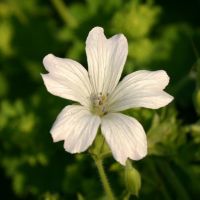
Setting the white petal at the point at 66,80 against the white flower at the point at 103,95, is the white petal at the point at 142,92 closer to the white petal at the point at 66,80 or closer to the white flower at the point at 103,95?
the white flower at the point at 103,95

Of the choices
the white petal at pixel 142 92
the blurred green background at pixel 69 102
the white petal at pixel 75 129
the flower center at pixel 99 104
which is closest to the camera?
the white petal at pixel 75 129

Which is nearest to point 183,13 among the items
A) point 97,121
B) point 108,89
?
point 108,89

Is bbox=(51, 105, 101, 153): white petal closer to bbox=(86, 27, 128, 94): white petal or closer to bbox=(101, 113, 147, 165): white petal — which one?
bbox=(101, 113, 147, 165): white petal

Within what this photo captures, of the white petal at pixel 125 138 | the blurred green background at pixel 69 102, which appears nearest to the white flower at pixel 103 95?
the white petal at pixel 125 138

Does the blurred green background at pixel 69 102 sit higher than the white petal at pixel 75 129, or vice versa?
the white petal at pixel 75 129

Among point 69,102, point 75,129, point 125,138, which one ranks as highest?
point 75,129

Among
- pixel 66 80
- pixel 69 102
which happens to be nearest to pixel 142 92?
pixel 66 80

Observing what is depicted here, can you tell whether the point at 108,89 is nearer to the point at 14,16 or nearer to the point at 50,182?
the point at 50,182

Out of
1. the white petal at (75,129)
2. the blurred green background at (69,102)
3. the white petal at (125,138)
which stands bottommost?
the blurred green background at (69,102)

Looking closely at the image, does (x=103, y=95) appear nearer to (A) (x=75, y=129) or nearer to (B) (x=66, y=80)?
(B) (x=66, y=80)
